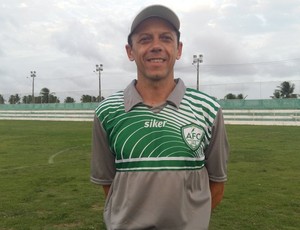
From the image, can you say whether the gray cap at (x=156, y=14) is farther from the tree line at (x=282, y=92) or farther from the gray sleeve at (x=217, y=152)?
the tree line at (x=282, y=92)

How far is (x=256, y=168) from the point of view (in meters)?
10.7

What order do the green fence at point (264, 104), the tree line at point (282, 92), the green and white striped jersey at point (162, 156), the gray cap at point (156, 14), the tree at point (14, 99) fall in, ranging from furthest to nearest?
the tree at point (14, 99) < the tree line at point (282, 92) < the green fence at point (264, 104) < the gray cap at point (156, 14) < the green and white striped jersey at point (162, 156)

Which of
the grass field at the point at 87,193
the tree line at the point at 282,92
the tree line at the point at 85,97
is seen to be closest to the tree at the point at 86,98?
the tree line at the point at 85,97

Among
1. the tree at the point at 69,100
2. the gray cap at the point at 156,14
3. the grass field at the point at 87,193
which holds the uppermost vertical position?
the tree at the point at 69,100

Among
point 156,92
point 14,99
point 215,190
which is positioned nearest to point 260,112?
point 215,190

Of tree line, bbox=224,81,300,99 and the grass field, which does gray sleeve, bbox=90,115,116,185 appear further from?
tree line, bbox=224,81,300,99

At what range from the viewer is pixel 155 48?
2.04 metres

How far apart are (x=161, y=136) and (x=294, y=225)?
181 inches

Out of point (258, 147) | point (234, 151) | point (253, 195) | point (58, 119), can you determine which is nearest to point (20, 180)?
point (253, 195)

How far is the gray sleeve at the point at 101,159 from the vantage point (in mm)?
2172

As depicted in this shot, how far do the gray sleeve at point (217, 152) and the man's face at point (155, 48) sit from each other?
0.36 metres

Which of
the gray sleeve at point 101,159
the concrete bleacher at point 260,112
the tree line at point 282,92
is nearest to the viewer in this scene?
the gray sleeve at point 101,159

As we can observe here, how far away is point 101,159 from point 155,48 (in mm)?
665

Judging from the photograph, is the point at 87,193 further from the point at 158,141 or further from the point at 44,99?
the point at 44,99
